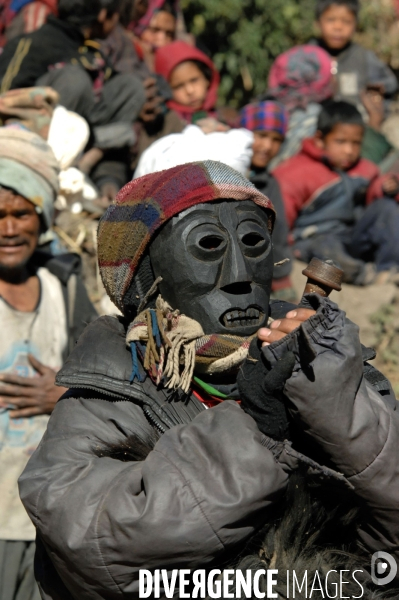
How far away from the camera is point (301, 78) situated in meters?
7.71

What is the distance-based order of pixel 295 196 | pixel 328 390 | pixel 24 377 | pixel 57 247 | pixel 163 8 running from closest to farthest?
pixel 328 390, pixel 24 377, pixel 57 247, pixel 295 196, pixel 163 8

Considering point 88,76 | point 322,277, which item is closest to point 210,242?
point 322,277

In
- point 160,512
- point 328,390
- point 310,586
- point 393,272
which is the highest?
point 328,390

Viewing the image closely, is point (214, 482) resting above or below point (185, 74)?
above

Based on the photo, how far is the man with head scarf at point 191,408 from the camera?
2.15 metres

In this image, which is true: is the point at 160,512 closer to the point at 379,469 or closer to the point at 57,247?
the point at 379,469

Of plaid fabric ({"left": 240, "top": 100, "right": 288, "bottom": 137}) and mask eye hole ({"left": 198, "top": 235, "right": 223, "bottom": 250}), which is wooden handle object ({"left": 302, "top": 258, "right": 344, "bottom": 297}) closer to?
mask eye hole ({"left": 198, "top": 235, "right": 223, "bottom": 250})

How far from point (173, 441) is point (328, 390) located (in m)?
0.40

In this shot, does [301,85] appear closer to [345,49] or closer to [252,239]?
[345,49]

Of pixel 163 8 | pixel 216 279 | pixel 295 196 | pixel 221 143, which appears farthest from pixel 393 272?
pixel 216 279

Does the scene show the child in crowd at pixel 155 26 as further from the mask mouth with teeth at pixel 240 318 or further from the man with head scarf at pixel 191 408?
the mask mouth with teeth at pixel 240 318

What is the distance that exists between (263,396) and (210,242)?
53 cm

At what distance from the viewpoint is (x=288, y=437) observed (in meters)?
2.25

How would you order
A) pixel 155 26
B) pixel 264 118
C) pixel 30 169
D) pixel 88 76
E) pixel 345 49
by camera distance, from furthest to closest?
pixel 345 49
pixel 155 26
pixel 264 118
pixel 88 76
pixel 30 169
